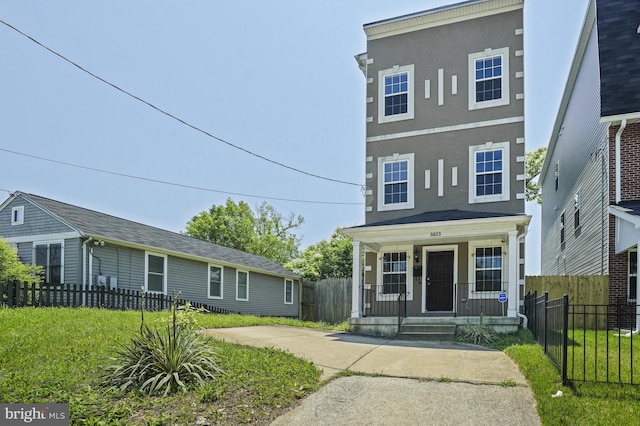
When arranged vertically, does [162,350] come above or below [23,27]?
below

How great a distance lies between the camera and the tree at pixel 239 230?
123 ft

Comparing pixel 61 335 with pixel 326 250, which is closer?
pixel 61 335

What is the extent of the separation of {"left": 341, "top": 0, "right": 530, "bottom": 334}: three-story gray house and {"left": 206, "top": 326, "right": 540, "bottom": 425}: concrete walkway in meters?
4.39

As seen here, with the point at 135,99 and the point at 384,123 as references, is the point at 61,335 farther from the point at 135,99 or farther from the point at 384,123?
the point at 384,123

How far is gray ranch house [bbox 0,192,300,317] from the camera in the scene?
16.4m

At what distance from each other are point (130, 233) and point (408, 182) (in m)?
9.88

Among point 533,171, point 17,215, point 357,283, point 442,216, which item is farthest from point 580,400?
point 533,171

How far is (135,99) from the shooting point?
14.5 metres

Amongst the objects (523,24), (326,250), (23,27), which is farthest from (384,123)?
(326,250)

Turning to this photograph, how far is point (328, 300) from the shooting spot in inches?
959

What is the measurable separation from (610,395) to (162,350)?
5121 millimetres

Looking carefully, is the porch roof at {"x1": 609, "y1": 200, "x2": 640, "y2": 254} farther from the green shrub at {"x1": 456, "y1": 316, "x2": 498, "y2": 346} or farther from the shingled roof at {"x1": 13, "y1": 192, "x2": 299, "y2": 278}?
the shingled roof at {"x1": 13, "y1": 192, "x2": 299, "y2": 278}

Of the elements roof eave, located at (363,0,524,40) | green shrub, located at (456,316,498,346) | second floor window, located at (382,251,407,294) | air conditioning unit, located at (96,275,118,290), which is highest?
roof eave, located at (363,0,524,40)

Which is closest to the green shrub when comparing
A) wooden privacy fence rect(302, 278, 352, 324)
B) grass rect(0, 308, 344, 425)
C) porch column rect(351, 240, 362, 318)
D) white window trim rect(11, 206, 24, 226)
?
porch column rect(351, 240, 362, 318)
